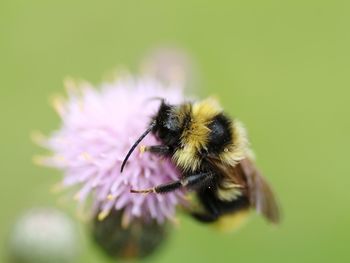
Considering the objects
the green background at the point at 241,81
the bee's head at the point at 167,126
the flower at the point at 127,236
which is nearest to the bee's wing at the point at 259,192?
the bee's head at the point at 167,126

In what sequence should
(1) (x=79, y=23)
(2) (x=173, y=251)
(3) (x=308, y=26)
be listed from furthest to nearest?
(3) (x=308, y=26), (1) (x=79, y=23), (2) (x=173, y=251)

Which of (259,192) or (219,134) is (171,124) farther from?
(259,192)

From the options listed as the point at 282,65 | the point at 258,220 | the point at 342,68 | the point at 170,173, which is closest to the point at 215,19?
the point at 282,65

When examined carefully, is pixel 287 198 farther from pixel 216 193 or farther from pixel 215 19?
pixel 216 193

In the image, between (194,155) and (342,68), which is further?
(342,68)

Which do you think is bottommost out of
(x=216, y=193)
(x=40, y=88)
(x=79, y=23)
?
(x=216, y=193)

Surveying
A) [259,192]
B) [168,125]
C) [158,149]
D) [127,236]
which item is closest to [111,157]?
[158,149]

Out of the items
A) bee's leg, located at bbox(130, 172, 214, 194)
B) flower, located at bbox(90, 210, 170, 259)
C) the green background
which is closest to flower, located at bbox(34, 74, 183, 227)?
flower, located at bbox(90, 210, 170, 259)

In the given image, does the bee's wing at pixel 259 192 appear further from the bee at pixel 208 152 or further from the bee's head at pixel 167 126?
the bee's head at pixel 167 126
